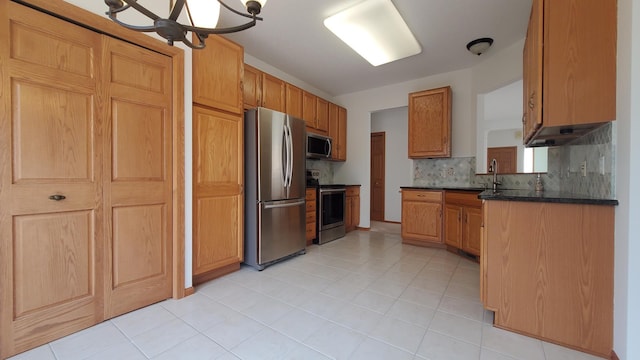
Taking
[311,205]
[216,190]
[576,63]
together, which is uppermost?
[576,63]

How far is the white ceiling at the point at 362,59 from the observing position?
2449 mm

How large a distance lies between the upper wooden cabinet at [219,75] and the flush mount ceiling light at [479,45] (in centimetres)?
268

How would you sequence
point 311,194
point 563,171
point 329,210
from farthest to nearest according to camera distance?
1. point 329,210
2. point 311,194
3. point 563,171

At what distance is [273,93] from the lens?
3520mm

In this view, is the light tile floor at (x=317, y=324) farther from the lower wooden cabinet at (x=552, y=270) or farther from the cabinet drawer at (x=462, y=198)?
the cabinet drawer at (x=462, y=198)

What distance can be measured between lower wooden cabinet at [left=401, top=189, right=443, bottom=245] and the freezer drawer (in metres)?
1.62

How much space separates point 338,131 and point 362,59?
149cm

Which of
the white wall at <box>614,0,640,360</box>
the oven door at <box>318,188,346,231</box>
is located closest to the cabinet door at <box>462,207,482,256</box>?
the white wall at <box>614,0,640,360</box>

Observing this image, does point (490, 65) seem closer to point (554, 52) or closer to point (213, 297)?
point (554, 52)

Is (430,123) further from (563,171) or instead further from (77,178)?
(77,178)

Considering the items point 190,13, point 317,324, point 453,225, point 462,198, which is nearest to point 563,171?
point 462,198

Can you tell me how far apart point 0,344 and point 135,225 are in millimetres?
848

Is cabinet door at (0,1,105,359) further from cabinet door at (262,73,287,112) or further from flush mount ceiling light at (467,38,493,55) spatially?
flush mount ceiling light at (467,38,493,55)

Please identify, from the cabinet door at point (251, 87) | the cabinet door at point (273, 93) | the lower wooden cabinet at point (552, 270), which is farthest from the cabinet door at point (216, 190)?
the lower wooden cabinet at point (552, 270)
